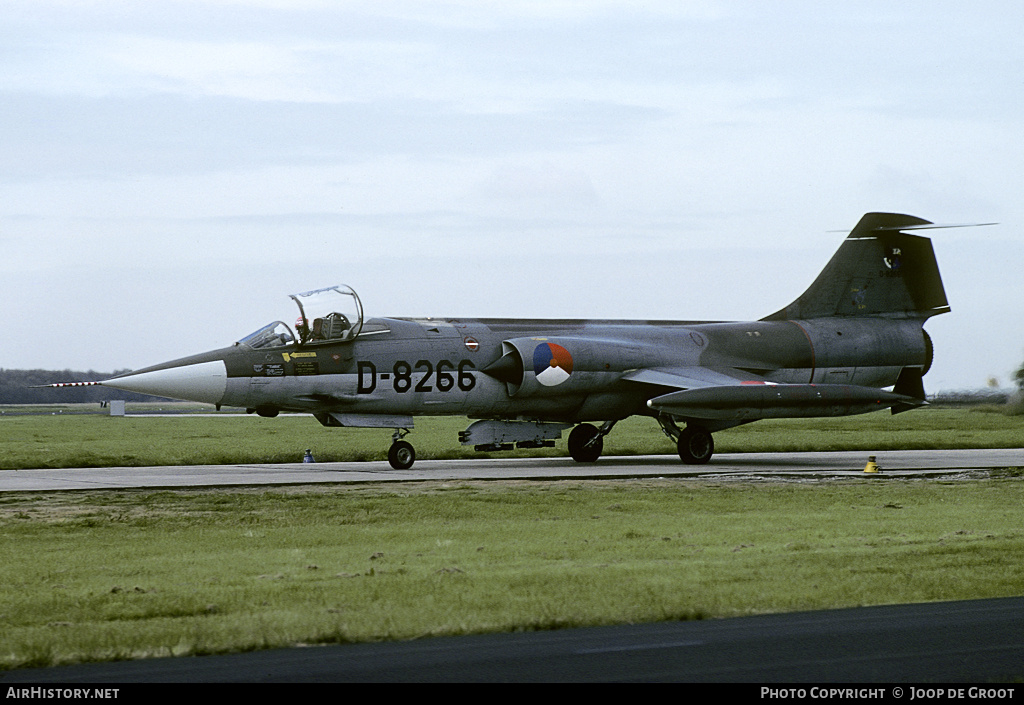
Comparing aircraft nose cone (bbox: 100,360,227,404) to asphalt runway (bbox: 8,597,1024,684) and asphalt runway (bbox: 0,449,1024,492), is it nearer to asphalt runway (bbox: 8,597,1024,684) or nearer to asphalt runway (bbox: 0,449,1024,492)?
asphalt runway (bbox: 0,449,1024,492)

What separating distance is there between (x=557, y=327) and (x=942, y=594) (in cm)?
2108

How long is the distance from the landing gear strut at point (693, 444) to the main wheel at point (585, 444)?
1.94 m

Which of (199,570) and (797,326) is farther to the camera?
(797,326)

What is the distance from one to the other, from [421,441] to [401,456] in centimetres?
1979

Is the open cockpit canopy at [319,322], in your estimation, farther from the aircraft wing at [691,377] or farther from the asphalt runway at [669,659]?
the asphalt runway at [669,659]

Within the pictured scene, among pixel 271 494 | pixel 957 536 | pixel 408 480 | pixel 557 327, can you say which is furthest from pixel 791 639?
pixel 557 327

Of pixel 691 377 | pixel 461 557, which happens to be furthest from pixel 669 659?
pixel 691 377

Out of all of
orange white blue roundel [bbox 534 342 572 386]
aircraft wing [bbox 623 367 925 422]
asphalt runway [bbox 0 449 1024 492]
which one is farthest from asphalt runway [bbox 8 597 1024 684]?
orange white blue roundel [bbox 534 342 572 386]

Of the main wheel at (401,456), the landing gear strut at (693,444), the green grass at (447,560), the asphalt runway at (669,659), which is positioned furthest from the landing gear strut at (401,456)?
the asphalt runway at (669,659)

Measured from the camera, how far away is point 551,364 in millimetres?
28719

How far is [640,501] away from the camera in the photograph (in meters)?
19.1

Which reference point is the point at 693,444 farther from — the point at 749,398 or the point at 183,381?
the point at 183,381

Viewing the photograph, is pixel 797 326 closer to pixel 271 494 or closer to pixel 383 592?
pixel 271 494

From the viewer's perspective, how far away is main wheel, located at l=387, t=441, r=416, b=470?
27250 millimetres
